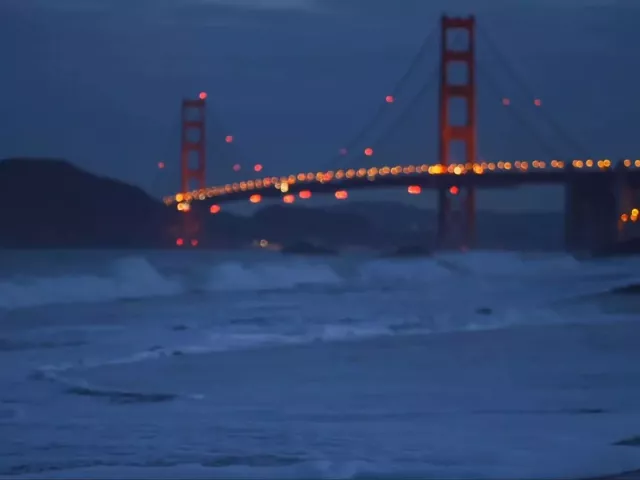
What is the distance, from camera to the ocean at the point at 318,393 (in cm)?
404

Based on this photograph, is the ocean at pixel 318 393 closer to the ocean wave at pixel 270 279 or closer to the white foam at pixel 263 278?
the ocean wave at pixel 270 279

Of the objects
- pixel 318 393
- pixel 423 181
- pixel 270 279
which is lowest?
pixel 318 393

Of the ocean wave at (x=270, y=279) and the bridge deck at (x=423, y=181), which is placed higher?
the bridge deck at (x=423, y=181)

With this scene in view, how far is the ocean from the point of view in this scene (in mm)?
4043

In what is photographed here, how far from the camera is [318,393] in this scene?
223 inches

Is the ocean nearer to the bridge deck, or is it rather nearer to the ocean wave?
the ocean wave

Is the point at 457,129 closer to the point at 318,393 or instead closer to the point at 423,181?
the point at 423,181

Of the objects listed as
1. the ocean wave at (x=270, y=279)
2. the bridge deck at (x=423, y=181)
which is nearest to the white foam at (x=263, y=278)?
the ocean wave at (x=270, y=279)

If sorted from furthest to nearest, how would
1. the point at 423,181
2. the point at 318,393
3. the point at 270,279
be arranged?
the point at 423,181, the point at 270,279, the point at 318,393

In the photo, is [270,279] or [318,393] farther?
[270,279]

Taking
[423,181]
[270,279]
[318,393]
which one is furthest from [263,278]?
[318,393]

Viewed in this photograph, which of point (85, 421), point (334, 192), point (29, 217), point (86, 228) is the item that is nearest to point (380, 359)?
point (85, 421)

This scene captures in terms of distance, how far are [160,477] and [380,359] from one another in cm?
371

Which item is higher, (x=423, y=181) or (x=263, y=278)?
(x=423, y=181)
